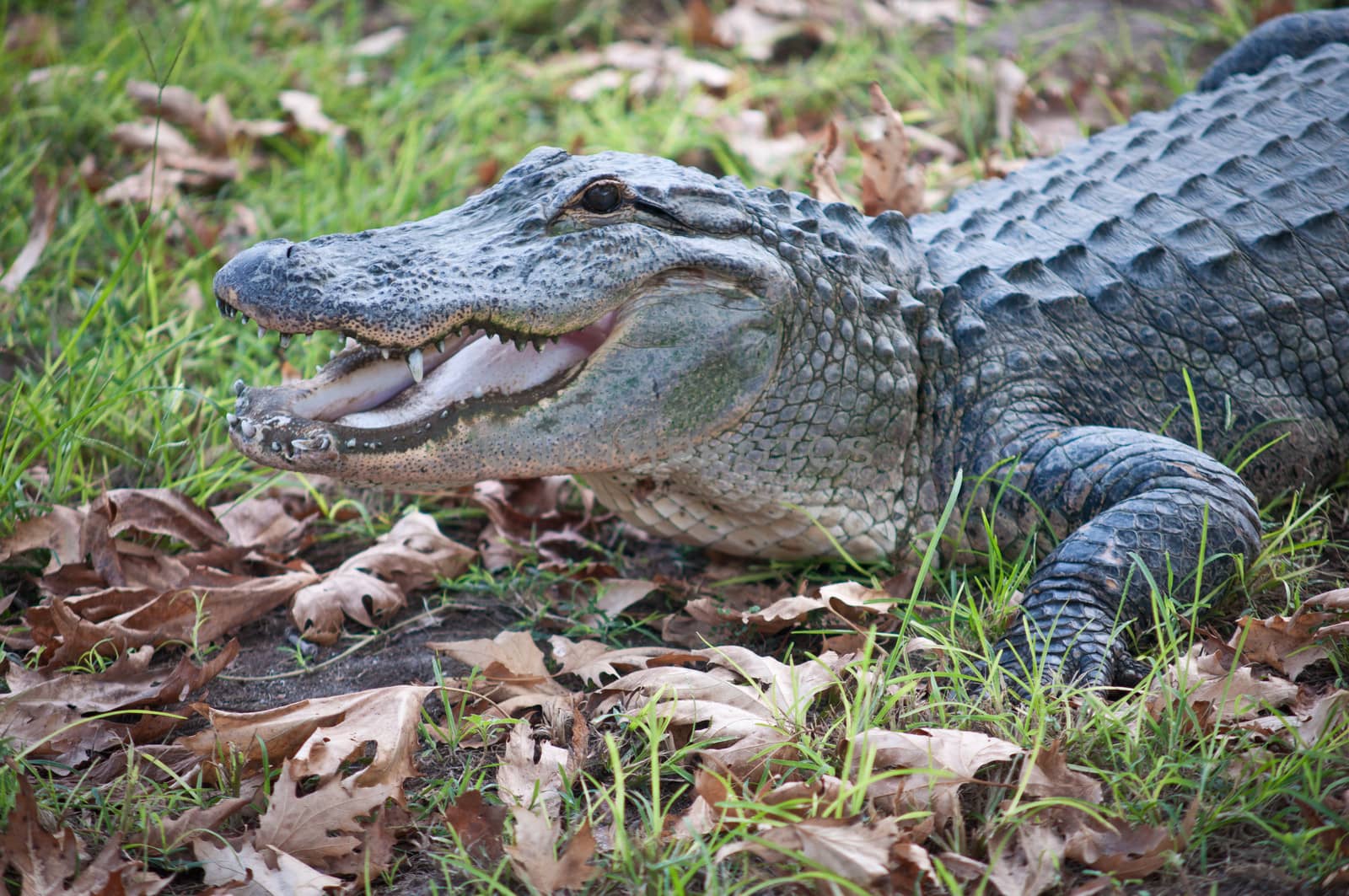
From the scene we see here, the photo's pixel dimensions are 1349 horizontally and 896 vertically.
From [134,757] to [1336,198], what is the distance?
385 centimetres

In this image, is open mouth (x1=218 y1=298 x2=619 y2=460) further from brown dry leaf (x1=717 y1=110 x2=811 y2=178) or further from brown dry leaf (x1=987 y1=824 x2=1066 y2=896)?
brown dry leaf (x1=717 y1=110 x2=811 y2=178)

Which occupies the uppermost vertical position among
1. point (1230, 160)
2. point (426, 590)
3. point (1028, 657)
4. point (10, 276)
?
point (1230, 160)

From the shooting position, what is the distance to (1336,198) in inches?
140

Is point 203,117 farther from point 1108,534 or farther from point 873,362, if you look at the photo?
point 1108,534

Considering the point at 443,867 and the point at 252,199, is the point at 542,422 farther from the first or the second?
the point at 252,199

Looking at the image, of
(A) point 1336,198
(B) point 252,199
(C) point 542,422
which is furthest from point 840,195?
(B) point 252,199

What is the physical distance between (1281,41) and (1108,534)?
3.26 metres

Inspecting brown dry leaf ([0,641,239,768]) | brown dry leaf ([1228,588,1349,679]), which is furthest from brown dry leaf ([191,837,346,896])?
brown dry leaf ([1228,588,1349,679])

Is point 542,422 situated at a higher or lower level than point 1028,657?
higher

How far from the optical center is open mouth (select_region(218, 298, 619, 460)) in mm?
2730

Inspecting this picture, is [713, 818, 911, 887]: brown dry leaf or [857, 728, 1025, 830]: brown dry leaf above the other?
[713, 818, 911, 887]: brown dry leaf

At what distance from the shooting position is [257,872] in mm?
2189

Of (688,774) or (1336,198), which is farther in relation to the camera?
(1336,198)

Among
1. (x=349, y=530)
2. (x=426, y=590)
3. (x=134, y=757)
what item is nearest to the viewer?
(x=134, y=757)
